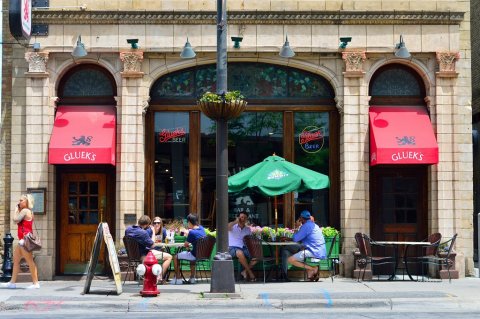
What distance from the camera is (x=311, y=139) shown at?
2025cm

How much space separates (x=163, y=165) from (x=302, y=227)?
12.4 ft

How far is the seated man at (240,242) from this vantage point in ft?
60.4

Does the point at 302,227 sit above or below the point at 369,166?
below

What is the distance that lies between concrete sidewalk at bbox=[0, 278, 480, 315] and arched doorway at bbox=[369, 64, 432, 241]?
10.3ft

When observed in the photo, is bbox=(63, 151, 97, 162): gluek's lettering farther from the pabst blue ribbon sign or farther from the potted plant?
the pabst blue ribbon sign

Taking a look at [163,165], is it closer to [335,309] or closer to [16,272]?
[16,272]

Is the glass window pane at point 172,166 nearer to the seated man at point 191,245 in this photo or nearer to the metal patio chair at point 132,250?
the seated man at point 191,245

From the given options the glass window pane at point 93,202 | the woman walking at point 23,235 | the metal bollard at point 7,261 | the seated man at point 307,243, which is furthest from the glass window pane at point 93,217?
the seated man at point 307,243

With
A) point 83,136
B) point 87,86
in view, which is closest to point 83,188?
point 83,136

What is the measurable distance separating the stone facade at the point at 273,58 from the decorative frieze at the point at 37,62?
0.02 metres

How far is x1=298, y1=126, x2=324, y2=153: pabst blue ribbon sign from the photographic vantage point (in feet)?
66.3

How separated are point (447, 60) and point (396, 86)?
127 cm

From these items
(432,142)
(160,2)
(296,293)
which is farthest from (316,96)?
(296,293)

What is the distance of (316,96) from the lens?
20.4m
